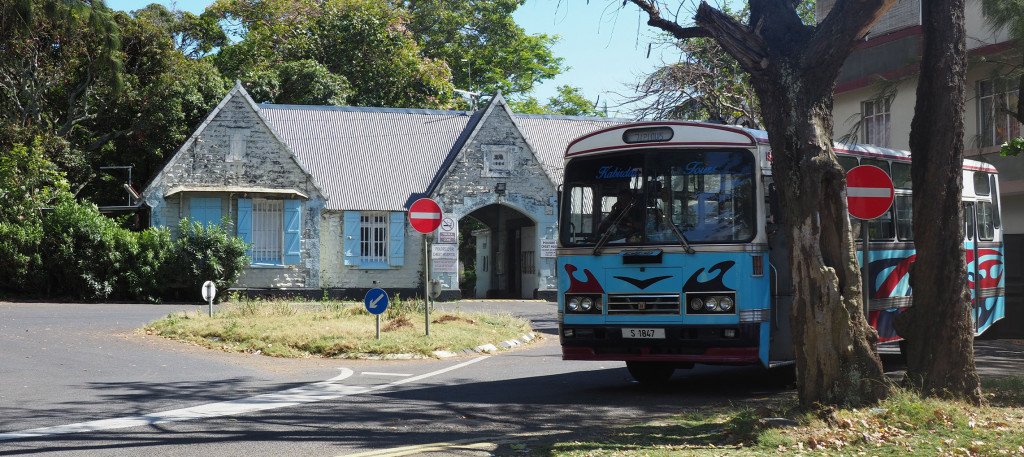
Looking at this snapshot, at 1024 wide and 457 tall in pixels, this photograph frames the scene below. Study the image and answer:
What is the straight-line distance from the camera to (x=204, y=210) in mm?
32219

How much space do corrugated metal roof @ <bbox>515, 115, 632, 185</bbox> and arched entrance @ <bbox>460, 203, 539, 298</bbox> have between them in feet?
8.19

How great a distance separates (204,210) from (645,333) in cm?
2361

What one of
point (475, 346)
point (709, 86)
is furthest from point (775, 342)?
point (709, 86)

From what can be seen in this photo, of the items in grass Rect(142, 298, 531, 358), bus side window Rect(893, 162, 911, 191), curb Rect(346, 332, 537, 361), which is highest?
bus side window Rect(893, 162, 911, 191)

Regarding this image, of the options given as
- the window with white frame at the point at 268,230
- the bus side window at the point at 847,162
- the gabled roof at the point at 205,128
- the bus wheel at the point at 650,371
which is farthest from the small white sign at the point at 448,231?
the window with white frame at the point at 268,230

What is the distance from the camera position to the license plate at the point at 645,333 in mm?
11366

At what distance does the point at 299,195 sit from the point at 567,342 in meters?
22.4

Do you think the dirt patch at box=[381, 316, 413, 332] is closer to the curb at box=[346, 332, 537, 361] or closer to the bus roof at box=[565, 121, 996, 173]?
the curb at box=[346, 332, 537, 361]

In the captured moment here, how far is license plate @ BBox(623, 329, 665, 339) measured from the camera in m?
11.4

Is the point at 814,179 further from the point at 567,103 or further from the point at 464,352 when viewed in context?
the point at 567,103

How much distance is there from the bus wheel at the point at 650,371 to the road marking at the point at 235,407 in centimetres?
282

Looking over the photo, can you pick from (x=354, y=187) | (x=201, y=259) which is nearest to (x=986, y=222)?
(x=201, y=259)

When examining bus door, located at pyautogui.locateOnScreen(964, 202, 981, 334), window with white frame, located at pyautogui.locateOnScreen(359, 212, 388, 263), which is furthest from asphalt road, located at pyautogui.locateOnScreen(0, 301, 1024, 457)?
window with white frame, located at pyautogui.locateOnScreen(359, 212, 388, 263)

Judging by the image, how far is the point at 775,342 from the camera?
38.0ft
